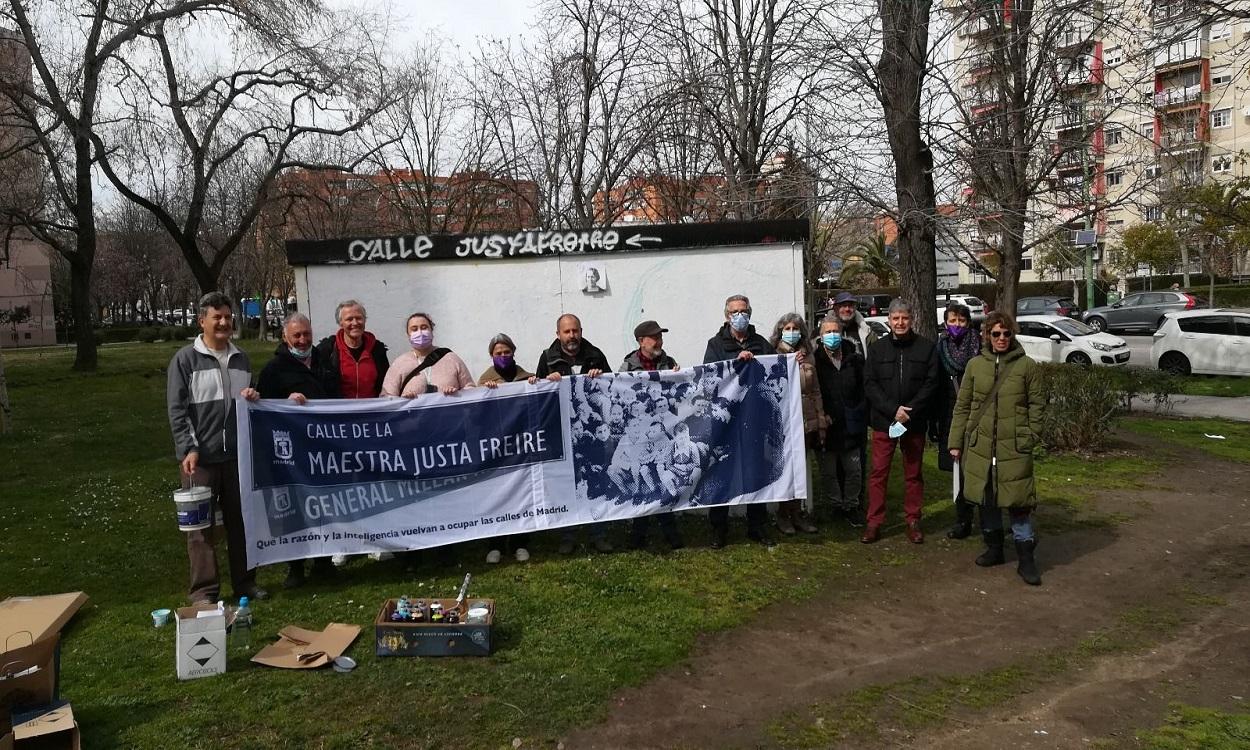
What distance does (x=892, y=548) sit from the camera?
6730mm

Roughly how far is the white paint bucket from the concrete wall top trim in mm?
2835

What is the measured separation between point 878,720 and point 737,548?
2.74 m

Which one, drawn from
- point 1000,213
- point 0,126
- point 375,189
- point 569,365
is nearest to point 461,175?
point 375,189

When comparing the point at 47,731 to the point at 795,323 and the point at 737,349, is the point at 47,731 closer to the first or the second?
the point at 737,349

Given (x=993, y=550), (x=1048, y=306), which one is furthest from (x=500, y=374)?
(x=1048, y=306)

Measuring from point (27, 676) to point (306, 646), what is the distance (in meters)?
1.32

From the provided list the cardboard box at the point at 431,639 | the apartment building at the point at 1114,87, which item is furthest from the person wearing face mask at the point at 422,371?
the apartment building at the point at 1114,87

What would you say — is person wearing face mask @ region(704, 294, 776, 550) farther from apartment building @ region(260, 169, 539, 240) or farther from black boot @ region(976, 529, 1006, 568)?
apartment building @ region(260, 169, 539, 240)

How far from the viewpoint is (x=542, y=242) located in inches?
310

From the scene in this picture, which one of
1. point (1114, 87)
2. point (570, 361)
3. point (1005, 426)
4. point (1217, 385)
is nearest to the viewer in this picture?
point (1005, 426)

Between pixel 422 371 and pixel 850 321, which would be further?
pixel 850 321

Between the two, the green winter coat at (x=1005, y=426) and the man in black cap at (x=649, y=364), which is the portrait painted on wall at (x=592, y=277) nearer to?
the man in black cap at (x=649, y=364)

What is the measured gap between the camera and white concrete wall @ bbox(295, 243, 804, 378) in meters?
7.79

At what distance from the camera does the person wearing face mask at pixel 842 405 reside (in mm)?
6934
